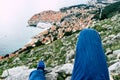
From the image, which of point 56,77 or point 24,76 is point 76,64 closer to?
point 56,77

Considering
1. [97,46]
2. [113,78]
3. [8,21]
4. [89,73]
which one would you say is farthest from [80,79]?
[8,21]

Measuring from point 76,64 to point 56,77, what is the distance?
459cm

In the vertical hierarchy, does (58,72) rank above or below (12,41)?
above

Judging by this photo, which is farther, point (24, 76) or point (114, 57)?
point (114, 57)

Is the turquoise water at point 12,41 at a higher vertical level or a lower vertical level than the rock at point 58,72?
lower

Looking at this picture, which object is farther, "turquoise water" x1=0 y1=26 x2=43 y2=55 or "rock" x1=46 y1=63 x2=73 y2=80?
"turquoise water" x1=0 y1=26 x2=43 y2=55

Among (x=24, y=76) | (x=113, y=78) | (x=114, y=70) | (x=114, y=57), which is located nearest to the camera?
(x=113, y=78)

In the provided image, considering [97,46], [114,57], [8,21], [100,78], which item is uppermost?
[97,46]

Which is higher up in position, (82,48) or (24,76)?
(82,48)

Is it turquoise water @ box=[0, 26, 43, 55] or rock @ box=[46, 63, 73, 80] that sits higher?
Result: rock @ box=[46, 63, 73, 80]

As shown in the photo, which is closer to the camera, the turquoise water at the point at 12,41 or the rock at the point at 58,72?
the rock at the point at 58,72

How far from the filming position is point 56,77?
392 inches

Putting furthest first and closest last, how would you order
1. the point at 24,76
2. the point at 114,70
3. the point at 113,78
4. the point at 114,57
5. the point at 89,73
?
the point at 114,57 → the point at 24,76 → the point at 114,70 → the point at 113,78 → the point at 89,73

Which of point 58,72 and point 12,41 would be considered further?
point 12,41
